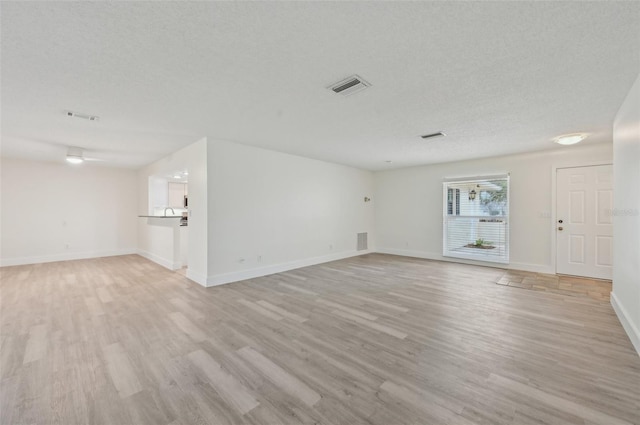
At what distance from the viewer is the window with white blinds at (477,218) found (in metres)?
5.79

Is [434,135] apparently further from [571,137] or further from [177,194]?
[177,194]

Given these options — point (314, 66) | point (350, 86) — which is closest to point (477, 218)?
point (350, 86)

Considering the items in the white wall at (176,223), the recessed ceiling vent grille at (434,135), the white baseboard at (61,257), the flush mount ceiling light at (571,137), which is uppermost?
the recessed ceiling vent grille at (434,135)

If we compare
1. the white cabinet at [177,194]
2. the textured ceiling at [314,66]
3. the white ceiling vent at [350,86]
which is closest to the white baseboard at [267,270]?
the textured ceiling at [314,66]

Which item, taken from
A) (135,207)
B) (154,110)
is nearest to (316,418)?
(154,110)

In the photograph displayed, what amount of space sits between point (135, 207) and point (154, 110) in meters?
6.11

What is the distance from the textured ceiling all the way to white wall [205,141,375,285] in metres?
0.99

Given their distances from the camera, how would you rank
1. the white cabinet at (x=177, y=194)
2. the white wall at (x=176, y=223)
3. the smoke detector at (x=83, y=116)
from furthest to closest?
the white cabinet at (x=177, y=194), the white wall at (x=176, y=223), the smoke detector at (x=83, y=116)

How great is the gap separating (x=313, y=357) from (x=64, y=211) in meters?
8.11

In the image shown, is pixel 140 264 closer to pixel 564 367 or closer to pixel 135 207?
pixel 135 207

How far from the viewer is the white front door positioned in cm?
465

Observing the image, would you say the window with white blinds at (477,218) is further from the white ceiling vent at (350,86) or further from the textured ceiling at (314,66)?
the white ceiling vent at (350,86)

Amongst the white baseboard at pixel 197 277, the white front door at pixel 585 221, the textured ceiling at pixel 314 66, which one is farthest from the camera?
the white front door at pixel 585 221

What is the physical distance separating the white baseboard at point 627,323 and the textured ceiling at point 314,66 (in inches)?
90.7
